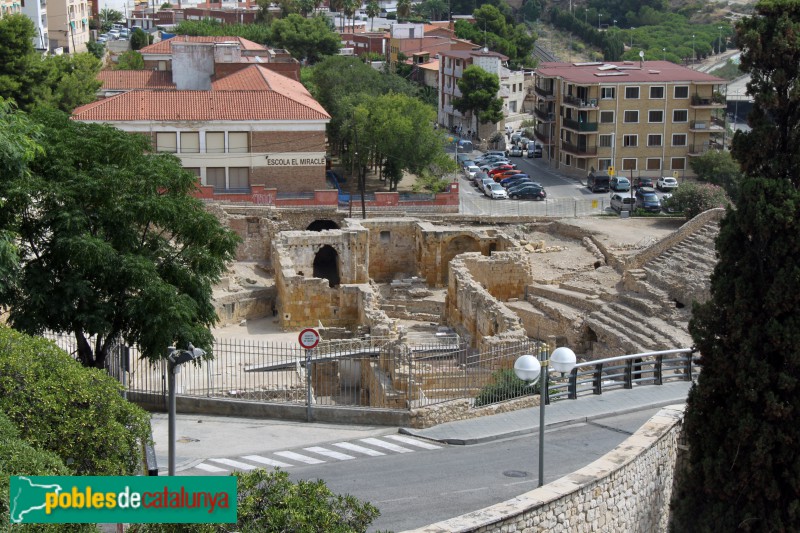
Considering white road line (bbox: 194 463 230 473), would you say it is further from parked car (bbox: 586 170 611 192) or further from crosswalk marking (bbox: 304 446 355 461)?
A: parked car (bbox: 586 170 611 192)

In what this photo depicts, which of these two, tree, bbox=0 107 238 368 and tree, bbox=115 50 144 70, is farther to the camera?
tree, bbox=115 50 144 70

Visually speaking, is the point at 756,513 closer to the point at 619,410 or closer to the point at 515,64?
the point at 619,410

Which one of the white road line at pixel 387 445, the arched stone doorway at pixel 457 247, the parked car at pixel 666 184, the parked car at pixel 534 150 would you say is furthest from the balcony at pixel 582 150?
the white road line at pixel 387 445

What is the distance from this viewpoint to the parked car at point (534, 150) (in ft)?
289

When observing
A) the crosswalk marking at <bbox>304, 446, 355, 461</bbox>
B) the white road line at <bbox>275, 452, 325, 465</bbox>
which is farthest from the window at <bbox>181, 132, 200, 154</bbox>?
the white road line at <bbox>275, 452, 325, 465</bbox>

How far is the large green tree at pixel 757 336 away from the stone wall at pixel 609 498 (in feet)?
1.69

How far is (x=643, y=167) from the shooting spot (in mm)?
78875

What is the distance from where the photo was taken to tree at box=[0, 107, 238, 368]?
2786 centimetres

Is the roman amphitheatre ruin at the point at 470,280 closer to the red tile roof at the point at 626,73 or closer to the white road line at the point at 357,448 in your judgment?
the white road line at the point at 357,448

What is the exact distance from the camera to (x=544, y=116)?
84.0 metres

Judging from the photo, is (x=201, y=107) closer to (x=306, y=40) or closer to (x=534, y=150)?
(x=534, y=150)

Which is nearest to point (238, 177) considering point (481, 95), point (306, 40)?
point (481, 95)

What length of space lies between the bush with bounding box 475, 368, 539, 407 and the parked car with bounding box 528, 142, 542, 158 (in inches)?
2359

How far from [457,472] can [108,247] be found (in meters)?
9.41
